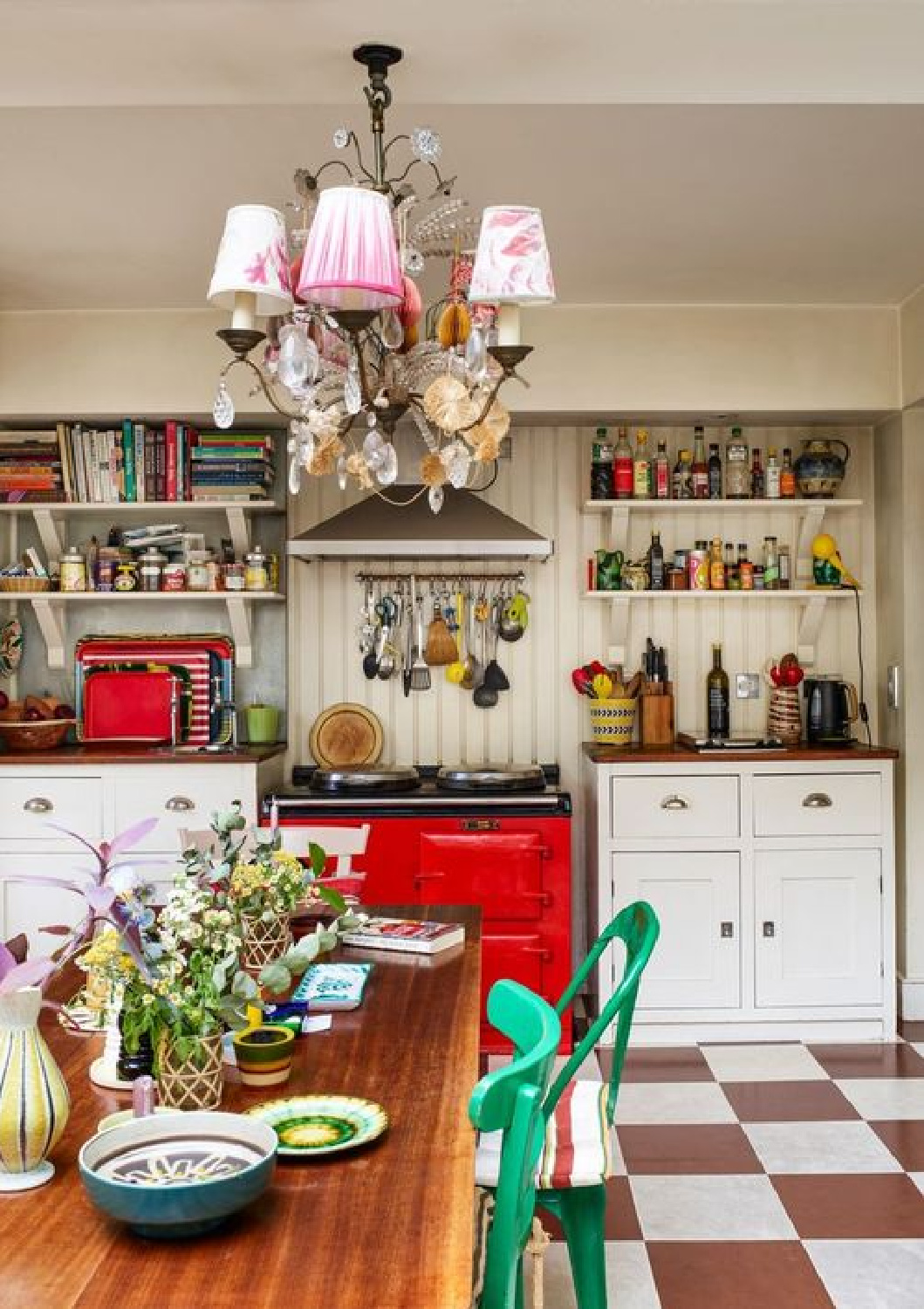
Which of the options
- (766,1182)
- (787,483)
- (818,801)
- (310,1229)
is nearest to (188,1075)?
(310,1229)

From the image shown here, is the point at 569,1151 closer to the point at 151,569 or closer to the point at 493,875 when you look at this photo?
the point at 493,875

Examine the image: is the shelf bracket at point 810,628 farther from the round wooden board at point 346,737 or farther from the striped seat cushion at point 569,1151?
the striped seat cushion at point 569,1151

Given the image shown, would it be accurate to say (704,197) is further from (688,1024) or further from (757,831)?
(688,1024)

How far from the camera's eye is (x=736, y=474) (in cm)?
528

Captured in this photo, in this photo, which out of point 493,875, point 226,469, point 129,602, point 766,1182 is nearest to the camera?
point 766,1182

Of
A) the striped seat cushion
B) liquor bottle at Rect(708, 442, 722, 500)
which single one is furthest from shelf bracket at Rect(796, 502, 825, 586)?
the striped seat cushion

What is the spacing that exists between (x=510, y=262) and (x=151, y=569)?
3.25 meters

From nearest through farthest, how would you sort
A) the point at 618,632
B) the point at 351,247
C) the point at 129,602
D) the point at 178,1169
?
the point at 178,1169
the point at 351,247
the point at 618,632
the point at 129,602

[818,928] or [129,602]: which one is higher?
[129,602]

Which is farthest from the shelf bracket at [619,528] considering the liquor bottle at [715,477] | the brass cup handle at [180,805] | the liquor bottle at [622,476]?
the brass cup handle at [180,805]

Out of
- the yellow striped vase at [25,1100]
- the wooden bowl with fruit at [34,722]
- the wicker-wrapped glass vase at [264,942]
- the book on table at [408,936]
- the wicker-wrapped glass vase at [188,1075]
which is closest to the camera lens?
the yellow striped vase at [25,1100]

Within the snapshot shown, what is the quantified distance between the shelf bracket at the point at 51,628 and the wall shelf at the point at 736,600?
2100 mm

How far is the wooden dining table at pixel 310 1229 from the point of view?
4.60ft

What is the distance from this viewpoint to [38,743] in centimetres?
516
